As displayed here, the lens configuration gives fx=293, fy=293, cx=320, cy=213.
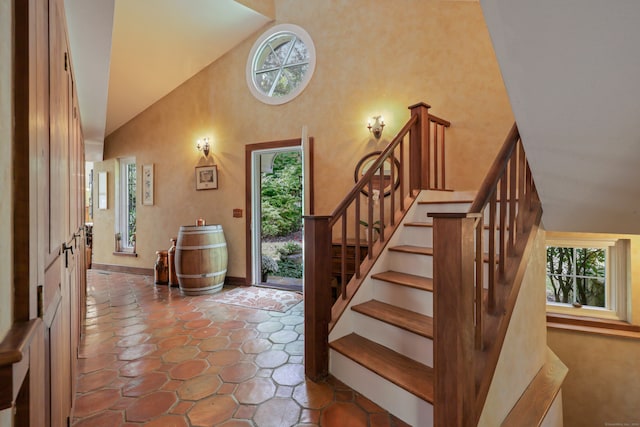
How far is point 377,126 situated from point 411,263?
1.85 meters

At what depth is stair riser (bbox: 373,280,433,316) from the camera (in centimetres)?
195

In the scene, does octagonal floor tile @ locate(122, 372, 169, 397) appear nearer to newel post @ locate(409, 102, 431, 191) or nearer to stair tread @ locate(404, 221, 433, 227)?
stair tread @ locate(404, 221, 433, 227)

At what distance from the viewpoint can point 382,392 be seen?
1676 millimetres

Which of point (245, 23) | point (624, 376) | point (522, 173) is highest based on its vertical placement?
point (245, 23)

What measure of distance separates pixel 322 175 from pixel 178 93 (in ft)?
9.82

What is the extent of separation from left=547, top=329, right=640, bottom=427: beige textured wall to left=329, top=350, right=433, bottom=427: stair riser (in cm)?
222

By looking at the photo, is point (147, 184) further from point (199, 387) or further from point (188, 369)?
point (199, 387)

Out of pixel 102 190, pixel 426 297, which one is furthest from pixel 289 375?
pixel 102 190

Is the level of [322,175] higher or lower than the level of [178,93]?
lower

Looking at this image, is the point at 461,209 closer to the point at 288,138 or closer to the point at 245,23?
the point at 288,138

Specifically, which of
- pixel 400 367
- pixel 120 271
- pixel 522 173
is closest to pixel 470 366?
pixel 400 367

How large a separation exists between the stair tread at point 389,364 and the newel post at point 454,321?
0.20 metres

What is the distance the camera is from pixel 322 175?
388 centimetres

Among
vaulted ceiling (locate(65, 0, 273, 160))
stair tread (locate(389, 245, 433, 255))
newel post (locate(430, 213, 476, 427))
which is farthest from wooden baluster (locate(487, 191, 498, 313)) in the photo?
vaulted ceiling (locate(65, 0, 273, 160))
